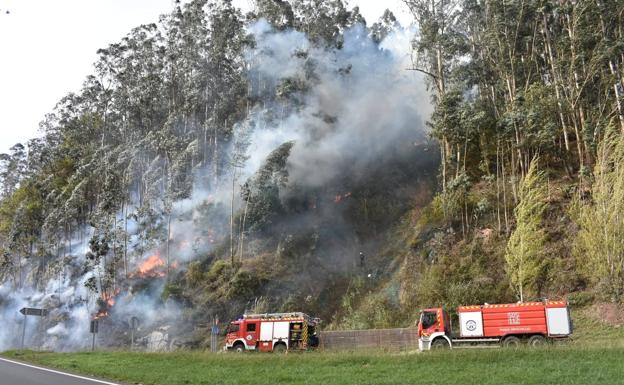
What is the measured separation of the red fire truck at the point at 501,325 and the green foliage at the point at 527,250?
214 inches

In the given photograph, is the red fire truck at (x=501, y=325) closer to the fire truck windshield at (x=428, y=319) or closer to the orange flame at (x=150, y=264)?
the fire truck windshield at (x=428, y=319)

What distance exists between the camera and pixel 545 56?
4544cm

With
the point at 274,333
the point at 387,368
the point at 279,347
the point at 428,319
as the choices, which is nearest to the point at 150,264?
the point at 274,333

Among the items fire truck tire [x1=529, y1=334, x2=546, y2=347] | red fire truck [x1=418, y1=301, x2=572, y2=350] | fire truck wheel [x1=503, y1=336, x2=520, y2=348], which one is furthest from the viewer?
fire truck wheel [x1=503, y1=336, x2=520, y2=348]

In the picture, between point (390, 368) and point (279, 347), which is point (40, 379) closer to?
point (390, 368)

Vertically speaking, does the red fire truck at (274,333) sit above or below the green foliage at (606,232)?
below

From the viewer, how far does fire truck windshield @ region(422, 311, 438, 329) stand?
26.4m

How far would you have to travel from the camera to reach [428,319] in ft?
87.2

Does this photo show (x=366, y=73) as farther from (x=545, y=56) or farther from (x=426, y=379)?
(x=426, y=379)

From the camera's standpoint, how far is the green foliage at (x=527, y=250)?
1205 inches

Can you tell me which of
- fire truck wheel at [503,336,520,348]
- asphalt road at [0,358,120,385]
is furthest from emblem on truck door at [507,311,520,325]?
asphalt road at [0,358,120,385]

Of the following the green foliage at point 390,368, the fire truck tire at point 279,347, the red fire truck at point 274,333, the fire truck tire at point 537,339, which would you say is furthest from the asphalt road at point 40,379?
the fire truck tire at point 537,339

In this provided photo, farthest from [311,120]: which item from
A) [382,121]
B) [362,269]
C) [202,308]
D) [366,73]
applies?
[202,308]

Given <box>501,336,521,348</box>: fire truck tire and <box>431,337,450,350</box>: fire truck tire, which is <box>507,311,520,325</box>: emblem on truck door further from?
<box>431,337,450,350</box>: fire truck tire
